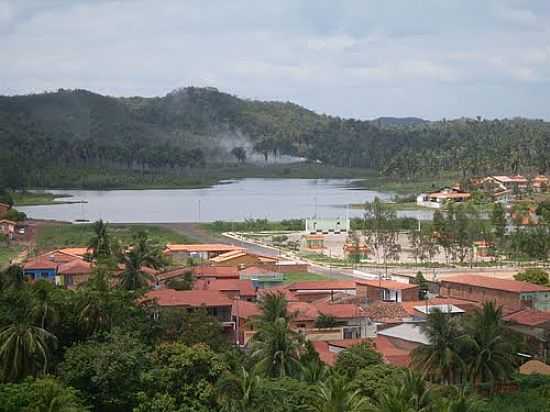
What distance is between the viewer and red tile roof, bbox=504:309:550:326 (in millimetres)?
29750

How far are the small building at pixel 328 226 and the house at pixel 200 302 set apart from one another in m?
34.5

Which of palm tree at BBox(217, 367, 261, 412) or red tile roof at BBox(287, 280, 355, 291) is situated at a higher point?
palm tree at BBox(217, 367, 261, 412)

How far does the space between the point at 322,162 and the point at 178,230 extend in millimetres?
103414

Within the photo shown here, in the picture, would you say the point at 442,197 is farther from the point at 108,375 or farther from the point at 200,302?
the point at 108,375

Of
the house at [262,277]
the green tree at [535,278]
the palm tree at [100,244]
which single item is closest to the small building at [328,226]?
the house at [262,277]

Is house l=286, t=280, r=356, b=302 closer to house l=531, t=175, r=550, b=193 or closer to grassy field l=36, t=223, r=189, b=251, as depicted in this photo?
grassy field l=36, t=223, r=189, b=251

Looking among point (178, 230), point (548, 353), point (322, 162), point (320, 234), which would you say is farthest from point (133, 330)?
point (322, 162)

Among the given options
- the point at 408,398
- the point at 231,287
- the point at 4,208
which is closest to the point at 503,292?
the point at 231,287

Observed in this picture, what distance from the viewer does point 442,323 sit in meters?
22.2

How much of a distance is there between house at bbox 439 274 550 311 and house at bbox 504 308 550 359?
338 cm

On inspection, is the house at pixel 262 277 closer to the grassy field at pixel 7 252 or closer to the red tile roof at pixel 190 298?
the red tile roof at pixel 190 298

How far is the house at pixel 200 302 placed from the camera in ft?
95.3

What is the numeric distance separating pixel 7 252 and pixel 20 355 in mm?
36468

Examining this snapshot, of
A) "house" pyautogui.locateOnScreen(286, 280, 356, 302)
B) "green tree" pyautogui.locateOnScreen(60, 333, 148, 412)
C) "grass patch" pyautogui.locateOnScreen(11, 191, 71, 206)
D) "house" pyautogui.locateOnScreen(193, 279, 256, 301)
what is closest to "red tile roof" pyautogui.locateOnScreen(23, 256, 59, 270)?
"house" pyautogui.locateOnScreen(193, 279, 256, 301)
